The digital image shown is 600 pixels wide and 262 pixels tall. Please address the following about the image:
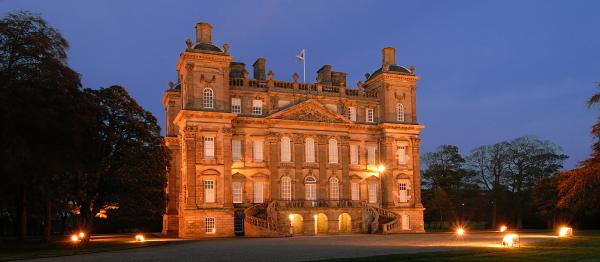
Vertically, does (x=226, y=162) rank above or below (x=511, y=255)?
above

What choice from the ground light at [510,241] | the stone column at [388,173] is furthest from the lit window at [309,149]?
the ground light at [510,241]

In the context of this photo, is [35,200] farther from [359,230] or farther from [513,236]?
[513,236]

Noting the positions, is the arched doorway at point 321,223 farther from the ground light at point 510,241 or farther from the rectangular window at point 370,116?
the ground light at point 510,241

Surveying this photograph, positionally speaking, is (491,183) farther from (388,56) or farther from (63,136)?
(63,136)

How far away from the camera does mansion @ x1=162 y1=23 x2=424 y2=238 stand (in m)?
51.3

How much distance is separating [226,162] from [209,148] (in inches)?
70.6

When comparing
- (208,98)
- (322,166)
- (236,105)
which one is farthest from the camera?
(322,166)

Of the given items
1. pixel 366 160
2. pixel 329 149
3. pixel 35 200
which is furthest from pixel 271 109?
pixel 35 200

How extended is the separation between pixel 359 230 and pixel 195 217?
45.6 feet

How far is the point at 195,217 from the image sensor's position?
50219 mm

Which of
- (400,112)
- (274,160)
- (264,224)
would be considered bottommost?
(264,224)

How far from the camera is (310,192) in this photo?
56094mm

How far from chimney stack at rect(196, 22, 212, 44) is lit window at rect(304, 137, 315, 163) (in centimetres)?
1210

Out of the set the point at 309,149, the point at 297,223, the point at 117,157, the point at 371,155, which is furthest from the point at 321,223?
the point at 117,157
